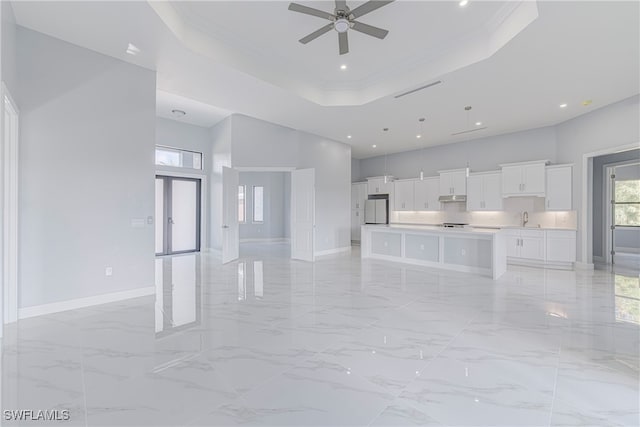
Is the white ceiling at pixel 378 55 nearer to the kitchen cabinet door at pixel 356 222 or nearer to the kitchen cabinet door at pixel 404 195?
the kitchen cabinet door at pixel 404 195

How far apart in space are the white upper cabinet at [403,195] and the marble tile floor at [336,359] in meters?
5.26

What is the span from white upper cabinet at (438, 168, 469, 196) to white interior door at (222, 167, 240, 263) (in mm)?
5954

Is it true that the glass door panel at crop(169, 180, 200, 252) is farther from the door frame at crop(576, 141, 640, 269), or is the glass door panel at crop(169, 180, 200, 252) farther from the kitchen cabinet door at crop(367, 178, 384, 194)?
the door frame at crop(576, 141, 640, 269)

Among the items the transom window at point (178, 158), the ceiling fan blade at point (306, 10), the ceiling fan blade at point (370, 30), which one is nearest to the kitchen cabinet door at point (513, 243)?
the ceiling fan blade at point (370, 30)

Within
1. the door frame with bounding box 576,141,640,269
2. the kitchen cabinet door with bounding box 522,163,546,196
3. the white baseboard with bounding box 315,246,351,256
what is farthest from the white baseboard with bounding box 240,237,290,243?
the door frame with bounding box 576,141,640,269

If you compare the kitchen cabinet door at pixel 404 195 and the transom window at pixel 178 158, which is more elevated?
the transom window at pixel 178 158

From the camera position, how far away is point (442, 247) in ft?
20.8

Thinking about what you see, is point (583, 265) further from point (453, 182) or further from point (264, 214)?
point (264, 214)

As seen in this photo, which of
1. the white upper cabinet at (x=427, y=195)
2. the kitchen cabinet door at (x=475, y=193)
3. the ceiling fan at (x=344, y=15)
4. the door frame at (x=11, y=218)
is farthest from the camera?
the white upper cabinet at (x=427, y=195)

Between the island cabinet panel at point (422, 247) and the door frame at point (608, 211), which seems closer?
the island cabinet panel at point (422, 247)

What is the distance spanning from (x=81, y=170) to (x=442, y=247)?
Result: 21.2 feet

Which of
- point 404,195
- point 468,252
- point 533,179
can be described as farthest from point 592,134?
point 404,195

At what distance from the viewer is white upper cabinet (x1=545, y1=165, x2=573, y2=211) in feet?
21.5

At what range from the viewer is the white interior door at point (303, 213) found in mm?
7225
